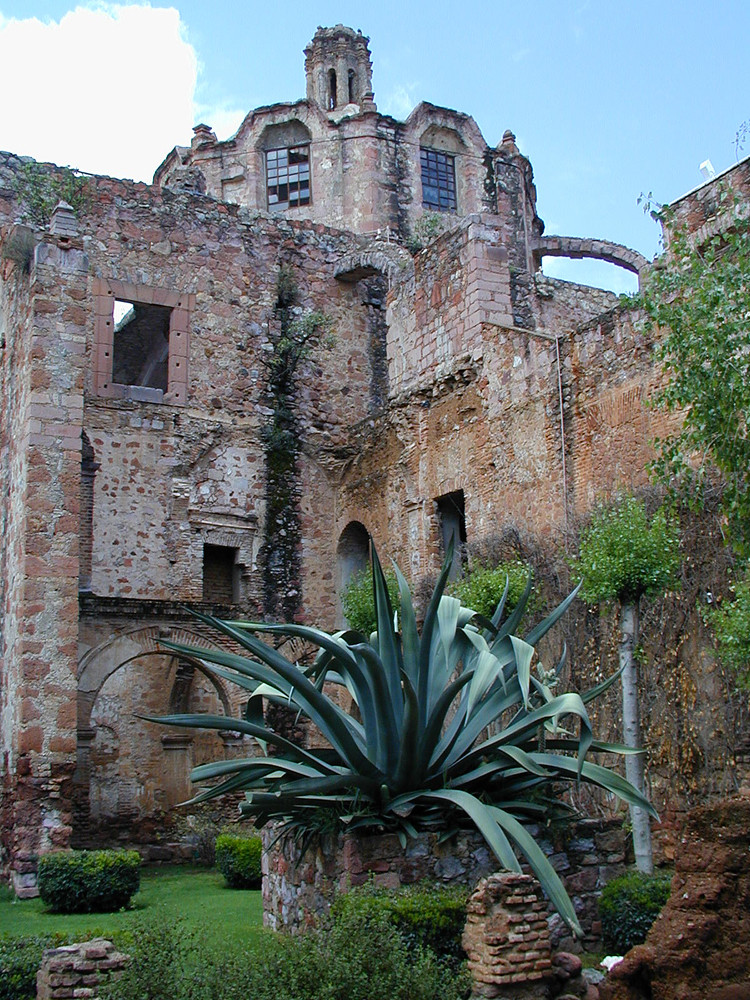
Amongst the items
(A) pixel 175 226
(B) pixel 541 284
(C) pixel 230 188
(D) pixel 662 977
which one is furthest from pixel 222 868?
(C) pixel 230 188

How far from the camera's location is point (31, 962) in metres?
7.68

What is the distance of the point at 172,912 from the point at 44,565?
536 centimetres

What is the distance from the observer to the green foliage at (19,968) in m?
7.43

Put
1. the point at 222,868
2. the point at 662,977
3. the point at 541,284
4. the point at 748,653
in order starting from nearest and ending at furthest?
the point at 662,977 < the point at 748,653 < the point at 222,868 < the point at 541,284

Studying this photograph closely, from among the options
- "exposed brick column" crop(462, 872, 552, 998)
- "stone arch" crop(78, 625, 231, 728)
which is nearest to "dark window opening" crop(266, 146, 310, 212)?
"stone arch" crop(78, 625, 231, 728)

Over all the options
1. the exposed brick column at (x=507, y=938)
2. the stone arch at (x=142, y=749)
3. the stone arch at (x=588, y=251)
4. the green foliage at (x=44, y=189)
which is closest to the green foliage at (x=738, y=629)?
the exposed brick column at (x=507, y=938)

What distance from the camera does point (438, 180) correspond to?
29.3 meters

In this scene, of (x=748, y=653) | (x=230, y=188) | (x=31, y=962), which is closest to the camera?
(x=31, y=962)

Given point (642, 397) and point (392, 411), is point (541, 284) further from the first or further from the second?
point (642, 397)

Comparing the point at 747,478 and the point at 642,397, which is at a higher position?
the point at 642,397

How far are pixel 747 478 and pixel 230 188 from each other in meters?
22.8

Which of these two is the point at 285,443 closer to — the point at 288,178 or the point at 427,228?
the point at 427,228

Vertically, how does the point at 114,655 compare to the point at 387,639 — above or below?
above

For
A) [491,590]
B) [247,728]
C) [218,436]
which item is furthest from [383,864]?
[218,436]
